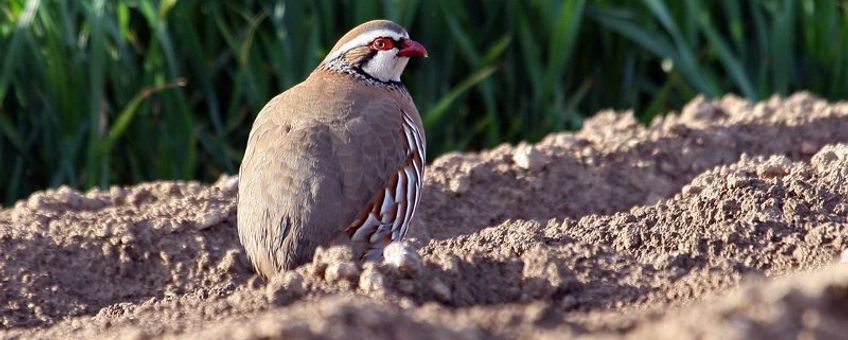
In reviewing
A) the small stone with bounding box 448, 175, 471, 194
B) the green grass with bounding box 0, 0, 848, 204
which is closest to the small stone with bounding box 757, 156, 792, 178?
the small stone with bounding box 448, 175, 471, 194

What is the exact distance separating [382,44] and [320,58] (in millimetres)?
1769

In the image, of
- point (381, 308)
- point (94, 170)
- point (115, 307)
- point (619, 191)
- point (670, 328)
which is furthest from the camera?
point (94, 170)

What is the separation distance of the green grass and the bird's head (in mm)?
1369

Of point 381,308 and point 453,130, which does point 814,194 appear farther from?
point 453,130

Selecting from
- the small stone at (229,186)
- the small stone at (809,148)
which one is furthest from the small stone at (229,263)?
the small stone at (809,148)

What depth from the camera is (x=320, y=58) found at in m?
6.87

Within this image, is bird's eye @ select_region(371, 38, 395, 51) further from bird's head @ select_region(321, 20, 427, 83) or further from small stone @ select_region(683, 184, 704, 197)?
small stone @ select_region(683, 184, 704, 197)

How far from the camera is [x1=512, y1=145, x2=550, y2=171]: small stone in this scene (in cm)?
548

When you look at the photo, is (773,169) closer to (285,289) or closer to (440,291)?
(440,291)

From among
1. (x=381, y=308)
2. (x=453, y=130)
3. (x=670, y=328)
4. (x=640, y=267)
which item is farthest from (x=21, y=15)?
(x=670, y=328)

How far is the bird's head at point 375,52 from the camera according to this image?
5102mm

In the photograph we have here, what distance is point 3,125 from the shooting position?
6543mm

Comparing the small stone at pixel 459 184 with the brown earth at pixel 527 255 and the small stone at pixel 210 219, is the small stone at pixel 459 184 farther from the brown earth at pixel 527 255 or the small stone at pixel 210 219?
the small stone at pixel 210 219

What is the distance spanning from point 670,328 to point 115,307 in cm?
217
